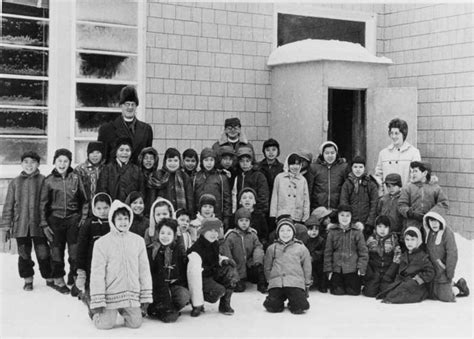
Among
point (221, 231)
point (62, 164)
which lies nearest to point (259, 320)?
point (221, 231)

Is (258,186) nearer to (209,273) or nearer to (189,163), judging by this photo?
(189,163)

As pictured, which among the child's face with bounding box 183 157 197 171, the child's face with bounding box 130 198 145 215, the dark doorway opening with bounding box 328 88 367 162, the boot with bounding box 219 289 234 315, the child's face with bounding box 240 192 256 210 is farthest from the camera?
the dark doorway opening with bounding box 328 88 367 162

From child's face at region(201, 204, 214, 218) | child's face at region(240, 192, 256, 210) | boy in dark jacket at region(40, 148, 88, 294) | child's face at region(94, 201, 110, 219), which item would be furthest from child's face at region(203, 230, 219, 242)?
boy in dark jacket at region(40, 148, 88, 294)

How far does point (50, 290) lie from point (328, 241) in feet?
9.65

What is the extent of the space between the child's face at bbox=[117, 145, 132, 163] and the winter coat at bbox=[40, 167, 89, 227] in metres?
0.48

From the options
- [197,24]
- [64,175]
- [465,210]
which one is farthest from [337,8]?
[64,175]

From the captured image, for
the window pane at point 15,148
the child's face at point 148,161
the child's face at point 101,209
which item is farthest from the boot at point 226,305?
the window pane at point 15,148

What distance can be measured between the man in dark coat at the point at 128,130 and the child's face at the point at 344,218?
2.27 metres

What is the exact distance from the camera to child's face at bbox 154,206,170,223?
676 centimetres

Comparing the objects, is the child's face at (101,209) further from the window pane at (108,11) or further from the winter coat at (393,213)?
the window pane at (108,11)

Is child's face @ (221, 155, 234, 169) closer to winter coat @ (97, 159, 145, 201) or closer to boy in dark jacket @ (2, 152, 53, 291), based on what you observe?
winter coat @ (97, 159, 145, 201)

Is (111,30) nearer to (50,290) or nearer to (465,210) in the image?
(50,290)

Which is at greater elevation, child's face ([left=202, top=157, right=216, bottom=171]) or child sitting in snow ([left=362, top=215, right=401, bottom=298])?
child's face ([left=202, top=157, right=216, bottom=171])

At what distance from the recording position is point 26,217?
7.50 meters
